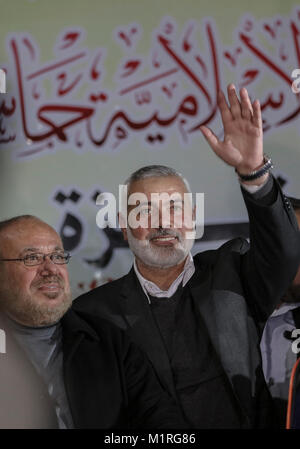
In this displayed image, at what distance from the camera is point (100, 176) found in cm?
211

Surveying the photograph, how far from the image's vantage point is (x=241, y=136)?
1.64 meters

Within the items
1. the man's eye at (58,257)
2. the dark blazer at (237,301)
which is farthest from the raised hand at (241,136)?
the man's eye at (58,257)

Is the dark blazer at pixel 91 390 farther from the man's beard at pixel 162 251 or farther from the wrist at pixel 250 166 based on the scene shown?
the wrist at pixel 250 166

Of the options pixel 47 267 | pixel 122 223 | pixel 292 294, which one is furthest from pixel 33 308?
pixel 292 294

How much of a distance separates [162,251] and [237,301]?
272 mm

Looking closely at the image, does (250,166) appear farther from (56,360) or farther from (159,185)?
(56,360)

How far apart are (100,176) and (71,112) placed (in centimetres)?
24

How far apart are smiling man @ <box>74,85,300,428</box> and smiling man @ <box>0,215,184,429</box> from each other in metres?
0.08

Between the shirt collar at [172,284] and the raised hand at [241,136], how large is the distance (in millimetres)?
442

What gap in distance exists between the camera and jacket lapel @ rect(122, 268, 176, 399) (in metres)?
1.84

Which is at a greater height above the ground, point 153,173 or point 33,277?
point 153,173

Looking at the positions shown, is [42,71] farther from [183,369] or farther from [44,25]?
[183,369]

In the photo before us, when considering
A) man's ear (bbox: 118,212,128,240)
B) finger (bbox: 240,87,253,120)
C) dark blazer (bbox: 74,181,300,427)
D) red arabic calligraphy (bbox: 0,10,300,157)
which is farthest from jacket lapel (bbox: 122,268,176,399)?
finger (bbox: 240,87,253,120)

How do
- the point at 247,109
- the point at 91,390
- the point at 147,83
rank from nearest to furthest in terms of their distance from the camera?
1. the point at 247,109
2. the point at 91,390
3. the point at 147,83
